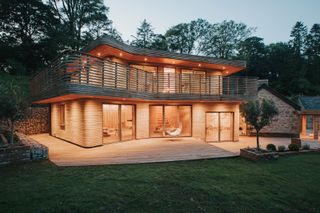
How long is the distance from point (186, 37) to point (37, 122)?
1242 inches

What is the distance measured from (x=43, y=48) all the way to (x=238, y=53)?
34.0 metres

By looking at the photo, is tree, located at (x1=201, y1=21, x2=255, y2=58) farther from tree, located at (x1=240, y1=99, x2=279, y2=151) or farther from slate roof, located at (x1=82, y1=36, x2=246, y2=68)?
tree, located at (x1=240, y1=99, x2=279, y2=151)

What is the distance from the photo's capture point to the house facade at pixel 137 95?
8.29m

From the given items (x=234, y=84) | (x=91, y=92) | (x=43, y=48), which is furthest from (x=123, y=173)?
(x=43, y=48)

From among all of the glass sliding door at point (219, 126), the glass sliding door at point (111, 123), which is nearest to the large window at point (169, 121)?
the glass sliding door at point (219, 126)

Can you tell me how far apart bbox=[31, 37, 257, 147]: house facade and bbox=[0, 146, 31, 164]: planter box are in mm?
2581

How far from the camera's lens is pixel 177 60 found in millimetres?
11633

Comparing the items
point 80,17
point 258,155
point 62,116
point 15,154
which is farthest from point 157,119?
point 80,17

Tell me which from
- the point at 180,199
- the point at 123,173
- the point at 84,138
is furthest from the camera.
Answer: the point at 84,138

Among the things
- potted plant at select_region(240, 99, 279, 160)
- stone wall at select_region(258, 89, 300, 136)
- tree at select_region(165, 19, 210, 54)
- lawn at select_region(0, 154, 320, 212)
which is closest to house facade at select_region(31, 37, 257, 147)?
lawn at select_region(0, 154, 320, 212)

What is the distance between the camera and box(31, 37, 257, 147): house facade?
27.2 ft

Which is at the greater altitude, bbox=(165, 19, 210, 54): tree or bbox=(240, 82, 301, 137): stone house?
bbox=(165, 19, 210, 54): tree

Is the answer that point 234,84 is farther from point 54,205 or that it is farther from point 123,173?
point 54,205

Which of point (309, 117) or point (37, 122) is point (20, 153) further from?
point (309, 117)
